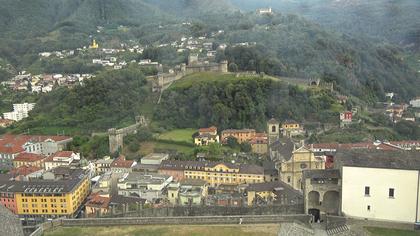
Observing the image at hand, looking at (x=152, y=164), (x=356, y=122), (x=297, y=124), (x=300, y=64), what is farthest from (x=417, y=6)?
(x=152, y=164)

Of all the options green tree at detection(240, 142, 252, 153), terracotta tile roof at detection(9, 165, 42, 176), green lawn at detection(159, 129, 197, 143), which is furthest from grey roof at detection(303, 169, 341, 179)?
terracotta tile roof at detection(9, 165, 42, 176)

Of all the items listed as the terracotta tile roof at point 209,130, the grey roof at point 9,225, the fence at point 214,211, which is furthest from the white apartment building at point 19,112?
the fence at point 214,211

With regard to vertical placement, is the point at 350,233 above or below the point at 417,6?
below

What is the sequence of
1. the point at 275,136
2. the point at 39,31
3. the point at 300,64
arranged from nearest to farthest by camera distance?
1. the point at 275,136
2. the point at 300,64
3. the point at 39,31

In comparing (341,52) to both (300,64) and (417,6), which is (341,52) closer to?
(300,64)

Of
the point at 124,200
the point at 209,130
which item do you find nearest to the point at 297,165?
the point at 124,200

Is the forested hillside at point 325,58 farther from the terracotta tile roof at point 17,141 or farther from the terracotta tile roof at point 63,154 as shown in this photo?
the terracotta tile roof at point 63,154
